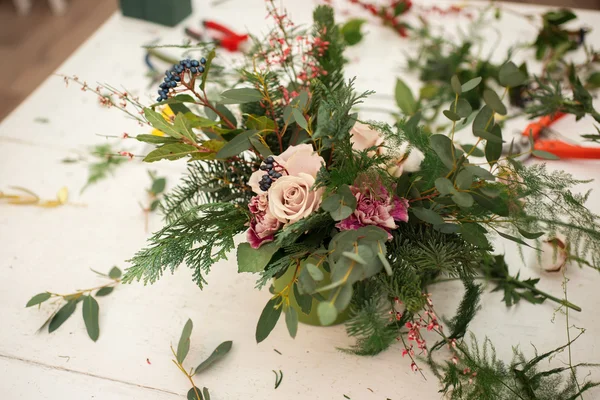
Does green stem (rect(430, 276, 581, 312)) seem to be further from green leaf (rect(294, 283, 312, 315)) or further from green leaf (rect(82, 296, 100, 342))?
green leaf (rect(82, 296, 100, 342))

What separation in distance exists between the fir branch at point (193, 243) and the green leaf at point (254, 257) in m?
0.02

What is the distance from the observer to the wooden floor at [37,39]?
2.12m

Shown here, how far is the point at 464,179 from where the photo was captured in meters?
0.55

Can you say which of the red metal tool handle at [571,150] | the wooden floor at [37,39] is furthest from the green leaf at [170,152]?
the wooden floor at [37,39]

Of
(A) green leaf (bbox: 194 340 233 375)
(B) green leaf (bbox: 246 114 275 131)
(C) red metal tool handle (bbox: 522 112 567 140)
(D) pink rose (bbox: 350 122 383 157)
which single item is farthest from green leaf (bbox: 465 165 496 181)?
(C) red metal tool handle (bbox: 522 112 567 140)

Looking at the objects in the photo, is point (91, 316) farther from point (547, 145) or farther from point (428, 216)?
point (547, 145)

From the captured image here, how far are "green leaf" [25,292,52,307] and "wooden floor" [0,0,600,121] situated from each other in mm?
1452

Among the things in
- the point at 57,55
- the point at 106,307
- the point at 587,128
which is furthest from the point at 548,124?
the point at 57,55

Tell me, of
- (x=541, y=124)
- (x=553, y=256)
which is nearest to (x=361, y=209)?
(x=553, y=256)

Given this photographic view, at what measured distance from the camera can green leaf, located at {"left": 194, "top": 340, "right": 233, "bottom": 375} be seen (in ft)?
2.27

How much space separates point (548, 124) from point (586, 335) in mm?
428

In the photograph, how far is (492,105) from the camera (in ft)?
1.69

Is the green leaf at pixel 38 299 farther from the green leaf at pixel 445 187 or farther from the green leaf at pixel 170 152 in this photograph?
the green leaf at pixel 445 187

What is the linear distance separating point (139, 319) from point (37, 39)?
1938mm
